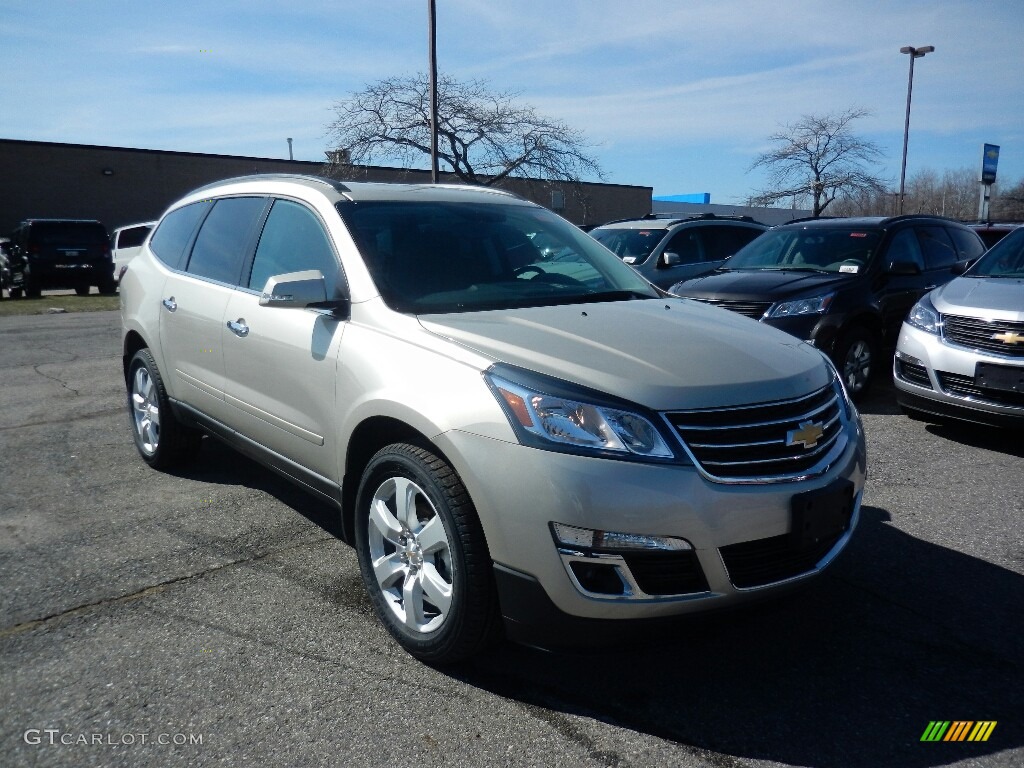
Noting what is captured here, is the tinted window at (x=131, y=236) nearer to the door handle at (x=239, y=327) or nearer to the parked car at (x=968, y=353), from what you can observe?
the door handle at (x=239, y=327)

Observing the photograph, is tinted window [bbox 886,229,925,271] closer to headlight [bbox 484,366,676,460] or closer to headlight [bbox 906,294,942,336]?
headlight [bbox 906,294,942,336]

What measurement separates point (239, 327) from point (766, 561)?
2704 mm

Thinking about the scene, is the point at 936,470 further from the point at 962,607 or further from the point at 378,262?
the point at 378,262

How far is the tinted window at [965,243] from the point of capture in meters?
9.37

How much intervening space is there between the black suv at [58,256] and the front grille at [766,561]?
22.4 m

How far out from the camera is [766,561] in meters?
→ 2.83

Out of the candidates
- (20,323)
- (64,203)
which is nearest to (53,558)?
(20,323)

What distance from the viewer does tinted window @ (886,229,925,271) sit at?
28.0ft

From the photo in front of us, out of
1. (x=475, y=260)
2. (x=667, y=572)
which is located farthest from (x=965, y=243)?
(x=667, y=572)

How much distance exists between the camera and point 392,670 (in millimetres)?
3107

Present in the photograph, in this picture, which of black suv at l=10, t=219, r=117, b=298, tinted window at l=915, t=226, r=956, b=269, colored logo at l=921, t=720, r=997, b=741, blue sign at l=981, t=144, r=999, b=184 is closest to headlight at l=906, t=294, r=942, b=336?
tinted window at l=915, t=226, r=956, b=269

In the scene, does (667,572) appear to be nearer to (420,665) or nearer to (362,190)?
(420,665)

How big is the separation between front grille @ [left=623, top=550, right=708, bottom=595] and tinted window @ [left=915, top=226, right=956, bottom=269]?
7.37m

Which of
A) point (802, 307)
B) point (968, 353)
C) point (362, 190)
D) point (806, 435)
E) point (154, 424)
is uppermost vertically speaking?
point (362, 190)
